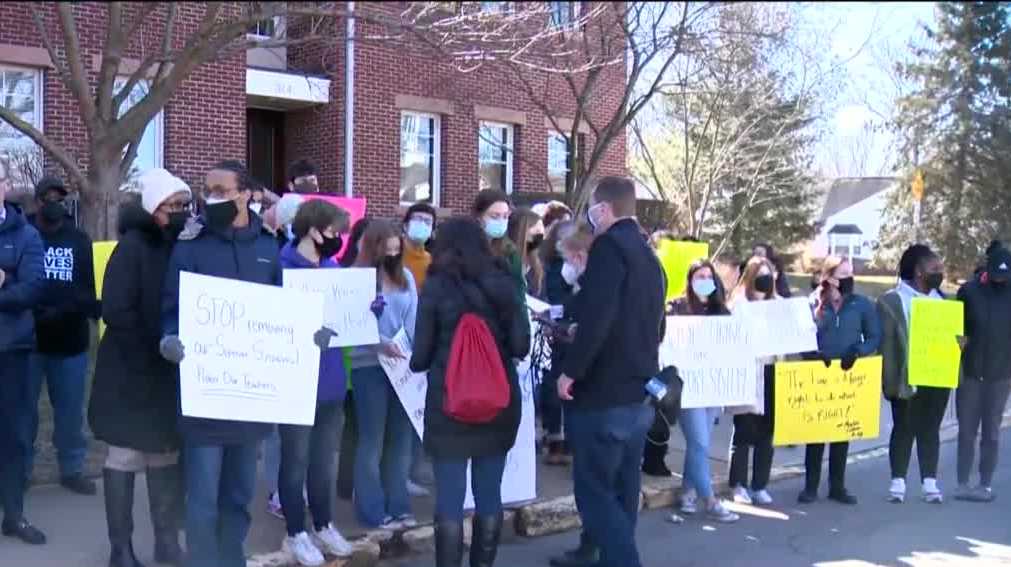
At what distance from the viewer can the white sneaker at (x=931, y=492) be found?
788 cm

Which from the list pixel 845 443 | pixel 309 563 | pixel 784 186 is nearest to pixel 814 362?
pixel 845 443

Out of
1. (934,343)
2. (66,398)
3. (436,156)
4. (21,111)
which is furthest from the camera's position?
(436,156)

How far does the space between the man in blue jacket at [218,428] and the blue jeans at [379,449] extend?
119 cm

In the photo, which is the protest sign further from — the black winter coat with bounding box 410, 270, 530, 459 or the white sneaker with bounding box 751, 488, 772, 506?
the black winter coat with bounding box 410, 270, 530, 459

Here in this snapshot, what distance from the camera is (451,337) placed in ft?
16.8

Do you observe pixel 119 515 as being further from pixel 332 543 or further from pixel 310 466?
pixel 332 543

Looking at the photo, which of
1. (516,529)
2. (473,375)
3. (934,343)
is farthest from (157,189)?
(934,343)

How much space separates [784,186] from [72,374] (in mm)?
15075

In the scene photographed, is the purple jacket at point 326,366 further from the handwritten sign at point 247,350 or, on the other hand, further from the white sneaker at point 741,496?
the white sneaker at point 741,496

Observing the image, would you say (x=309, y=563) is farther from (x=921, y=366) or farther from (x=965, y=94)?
(x=965, y=94)

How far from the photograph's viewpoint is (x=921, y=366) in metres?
7.59

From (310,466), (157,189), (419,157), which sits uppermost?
(419,157)

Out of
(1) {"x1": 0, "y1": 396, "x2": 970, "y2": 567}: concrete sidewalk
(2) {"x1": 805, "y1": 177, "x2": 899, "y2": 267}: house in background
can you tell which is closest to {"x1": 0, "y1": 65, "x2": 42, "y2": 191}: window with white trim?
(1) {"x1": 0, "y1": 396, "x2": 970, "y2": 567}: concrete sidewalk

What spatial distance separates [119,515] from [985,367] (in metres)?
6.26
